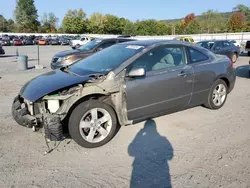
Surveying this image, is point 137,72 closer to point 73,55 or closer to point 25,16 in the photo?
point 73,55

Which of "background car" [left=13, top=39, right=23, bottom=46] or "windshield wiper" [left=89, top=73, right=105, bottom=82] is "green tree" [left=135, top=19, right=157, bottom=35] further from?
"windshield wiper" [left=89, top=73, right=105, bottom=82]

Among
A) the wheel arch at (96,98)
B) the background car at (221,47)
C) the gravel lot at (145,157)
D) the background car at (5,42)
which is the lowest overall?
the gravel lot at (145,157)

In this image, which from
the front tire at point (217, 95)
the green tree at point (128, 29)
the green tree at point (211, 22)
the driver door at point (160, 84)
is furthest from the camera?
the green tree at point (128, 29)

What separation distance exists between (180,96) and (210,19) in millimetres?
87254

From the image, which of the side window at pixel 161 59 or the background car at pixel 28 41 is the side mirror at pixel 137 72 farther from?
the background car at pixel 28 41

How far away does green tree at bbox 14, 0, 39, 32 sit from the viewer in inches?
3546

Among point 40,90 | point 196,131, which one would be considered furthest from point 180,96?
point 40,90

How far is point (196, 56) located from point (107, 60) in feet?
6.18

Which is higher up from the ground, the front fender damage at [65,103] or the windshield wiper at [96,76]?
the windshield wiper at [96,76]

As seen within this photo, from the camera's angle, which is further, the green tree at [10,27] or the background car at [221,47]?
the green tree at [10,27]

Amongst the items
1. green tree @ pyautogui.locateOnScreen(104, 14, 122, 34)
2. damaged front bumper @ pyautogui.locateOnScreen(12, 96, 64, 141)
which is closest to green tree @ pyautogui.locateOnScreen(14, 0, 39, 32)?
green tree @ pyautogui.locateOnScreen(104, 14, 122, 34)

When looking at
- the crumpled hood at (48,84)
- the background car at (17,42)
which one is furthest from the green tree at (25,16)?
the crumpled hood at (48,84)

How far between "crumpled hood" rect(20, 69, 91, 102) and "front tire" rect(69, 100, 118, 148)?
415 mm

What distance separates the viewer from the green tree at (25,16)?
90062 millimetres
